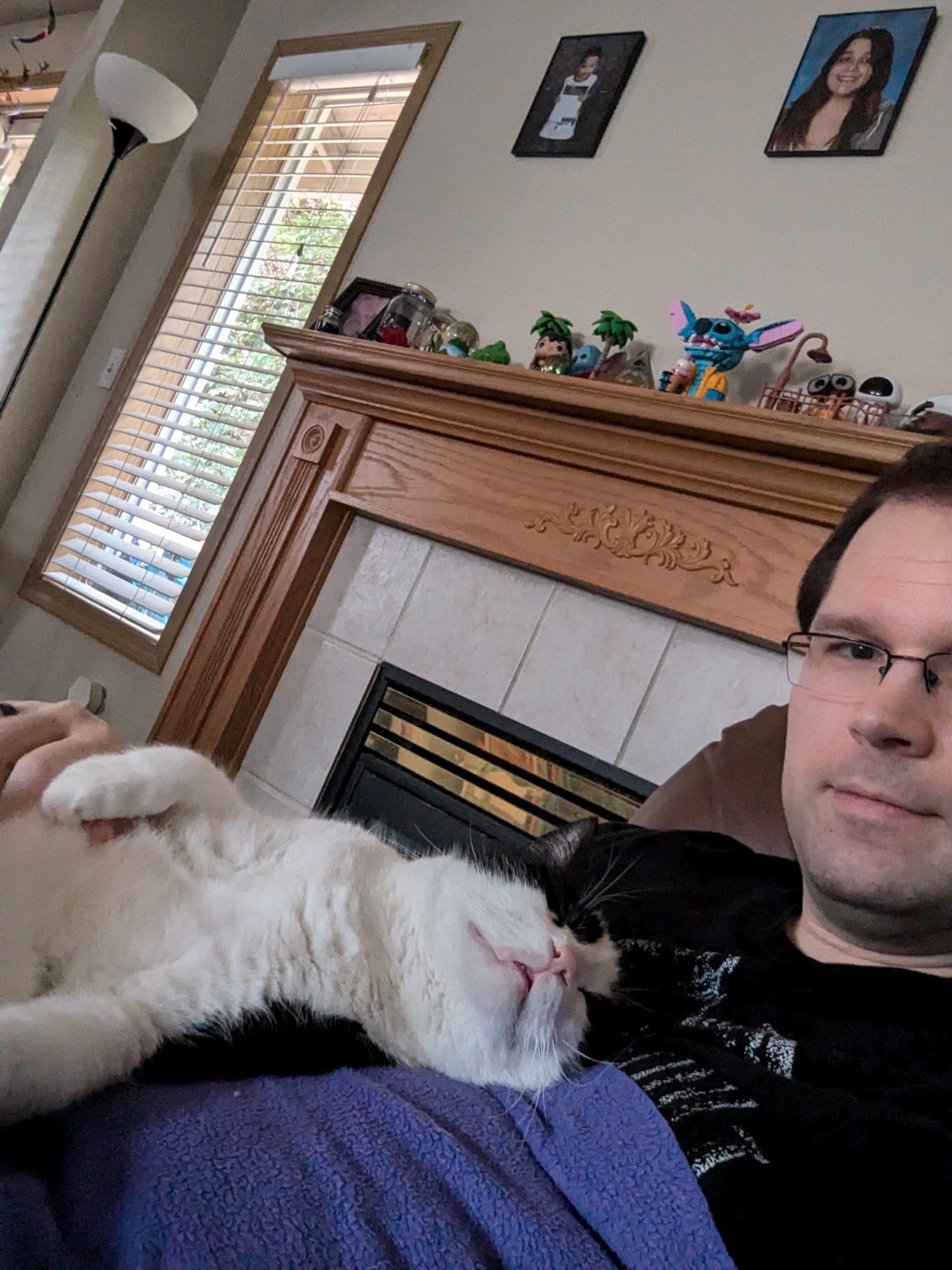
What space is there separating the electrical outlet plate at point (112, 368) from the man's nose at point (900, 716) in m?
3.06

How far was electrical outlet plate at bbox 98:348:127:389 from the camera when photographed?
3078 mm

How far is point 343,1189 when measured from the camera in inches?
17.6

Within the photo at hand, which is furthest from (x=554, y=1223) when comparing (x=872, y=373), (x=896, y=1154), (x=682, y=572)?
(x=872, y=373)

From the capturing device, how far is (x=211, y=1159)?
446 millimetres

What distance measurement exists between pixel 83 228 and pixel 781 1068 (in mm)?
3223

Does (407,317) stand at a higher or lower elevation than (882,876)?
higher

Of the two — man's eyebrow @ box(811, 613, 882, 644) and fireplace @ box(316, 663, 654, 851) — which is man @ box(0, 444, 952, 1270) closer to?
man's eyebrow @ box(811, 613, 882, 644)

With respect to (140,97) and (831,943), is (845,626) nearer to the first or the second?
(831,943)

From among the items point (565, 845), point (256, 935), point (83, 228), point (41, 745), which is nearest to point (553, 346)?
point (565, 845)

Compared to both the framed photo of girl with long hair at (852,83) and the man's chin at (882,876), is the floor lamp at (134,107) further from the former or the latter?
the man's chin at (882,876)

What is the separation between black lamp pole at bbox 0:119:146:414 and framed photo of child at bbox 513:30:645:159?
137 centimetres

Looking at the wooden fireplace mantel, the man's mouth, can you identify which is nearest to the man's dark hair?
the man's mouth

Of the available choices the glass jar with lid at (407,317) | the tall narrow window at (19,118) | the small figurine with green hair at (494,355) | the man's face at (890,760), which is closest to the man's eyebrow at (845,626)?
the man's face at (890,760)

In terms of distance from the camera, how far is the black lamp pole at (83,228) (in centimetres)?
273
